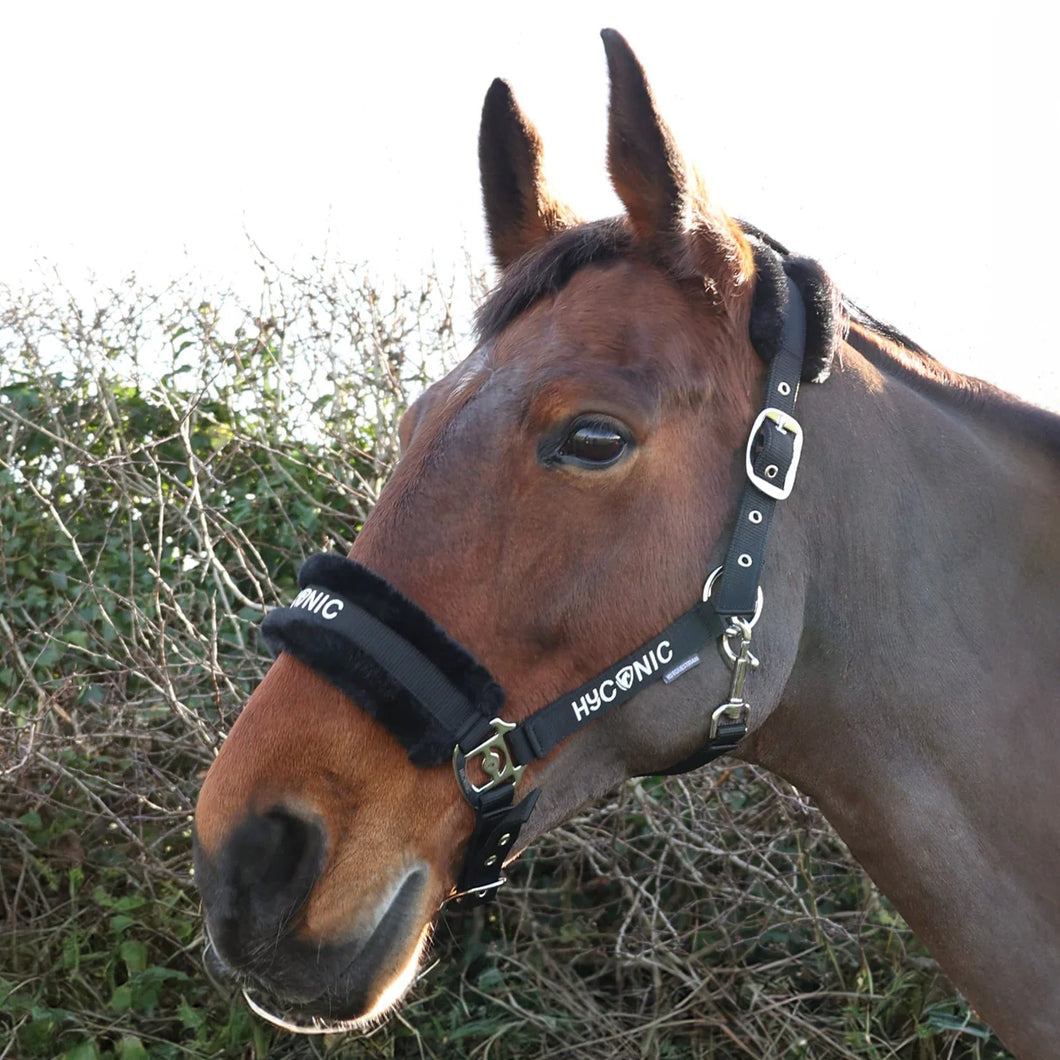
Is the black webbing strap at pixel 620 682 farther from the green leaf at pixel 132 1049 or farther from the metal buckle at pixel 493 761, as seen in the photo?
the green leaf at pixel 132 1049

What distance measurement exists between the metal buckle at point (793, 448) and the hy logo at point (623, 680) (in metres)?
0.33

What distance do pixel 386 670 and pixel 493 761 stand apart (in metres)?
0.24

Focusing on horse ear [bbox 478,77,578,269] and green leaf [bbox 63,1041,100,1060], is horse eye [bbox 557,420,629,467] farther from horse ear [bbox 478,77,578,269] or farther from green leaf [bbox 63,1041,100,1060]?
green leaf [bbox 63,1041,100,1060]

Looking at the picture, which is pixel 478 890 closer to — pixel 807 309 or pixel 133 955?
pixel 807 309

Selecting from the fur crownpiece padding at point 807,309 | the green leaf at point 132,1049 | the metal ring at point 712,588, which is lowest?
the green leaf at point 132,1049

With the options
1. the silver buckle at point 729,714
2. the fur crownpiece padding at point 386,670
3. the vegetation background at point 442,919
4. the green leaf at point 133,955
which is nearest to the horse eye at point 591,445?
the fur crownpiece padding at point 386,670

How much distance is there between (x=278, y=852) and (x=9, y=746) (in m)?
3.15

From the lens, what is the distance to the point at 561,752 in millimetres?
1698

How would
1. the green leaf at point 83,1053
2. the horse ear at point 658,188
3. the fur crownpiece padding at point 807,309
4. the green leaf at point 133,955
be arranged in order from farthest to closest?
1. the green leaf at point 133,955
2. the green leaf at point 83,1053
3. the fur crownpiece padding at point 807,309
4. the horse ear at point 658,188

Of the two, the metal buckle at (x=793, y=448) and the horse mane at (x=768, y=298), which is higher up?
the horse mane at (x=768, y=298)

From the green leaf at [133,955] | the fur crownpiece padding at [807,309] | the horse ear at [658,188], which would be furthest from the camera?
the green leaf at [133,955]

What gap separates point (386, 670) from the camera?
154 centimetres

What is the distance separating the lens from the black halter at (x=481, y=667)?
1554 mm

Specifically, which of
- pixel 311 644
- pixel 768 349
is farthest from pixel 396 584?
pixel 768 349
